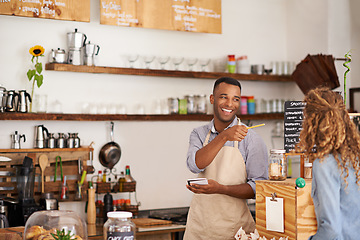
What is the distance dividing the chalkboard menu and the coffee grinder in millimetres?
2190

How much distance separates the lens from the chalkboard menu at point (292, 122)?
296 cm

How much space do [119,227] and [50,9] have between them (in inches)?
115

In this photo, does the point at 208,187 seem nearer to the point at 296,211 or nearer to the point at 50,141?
the point at 296,211

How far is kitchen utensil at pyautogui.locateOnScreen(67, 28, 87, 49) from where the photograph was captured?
15.3ft

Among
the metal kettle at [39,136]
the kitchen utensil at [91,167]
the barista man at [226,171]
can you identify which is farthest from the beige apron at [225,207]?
the metal kettle at [39,136]

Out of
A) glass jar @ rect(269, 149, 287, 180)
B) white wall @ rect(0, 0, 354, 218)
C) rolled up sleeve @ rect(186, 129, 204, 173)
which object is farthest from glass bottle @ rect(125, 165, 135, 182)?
glass jar @ rect(269, 149, 287, 180)

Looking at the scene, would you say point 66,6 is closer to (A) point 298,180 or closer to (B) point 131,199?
(B) point 131,199

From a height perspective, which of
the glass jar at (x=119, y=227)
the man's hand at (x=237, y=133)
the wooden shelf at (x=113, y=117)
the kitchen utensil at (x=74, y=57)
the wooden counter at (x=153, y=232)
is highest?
the kitchen utensil at (x=74, y=57)

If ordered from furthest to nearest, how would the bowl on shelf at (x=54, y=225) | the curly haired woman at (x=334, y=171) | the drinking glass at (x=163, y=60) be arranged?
the drinking glass at (x=163, y=60) → the bowl on shelf at (x=54, y=225) → the curly haired woman at (x=334, y=171)

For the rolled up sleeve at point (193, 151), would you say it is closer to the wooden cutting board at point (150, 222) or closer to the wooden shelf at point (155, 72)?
the wooden cutting board at point (150, 222)

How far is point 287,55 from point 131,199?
2432mm

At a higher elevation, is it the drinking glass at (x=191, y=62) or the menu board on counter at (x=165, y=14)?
the menu board on counter at (x=165, y=14)

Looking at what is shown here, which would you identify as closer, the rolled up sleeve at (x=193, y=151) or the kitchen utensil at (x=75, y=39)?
the rolled up sleeve at (x=193, y=151)

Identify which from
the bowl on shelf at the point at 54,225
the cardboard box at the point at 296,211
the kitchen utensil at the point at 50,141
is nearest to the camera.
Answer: the bowl on shelf at the point at 54,225
